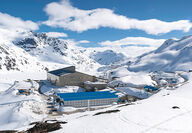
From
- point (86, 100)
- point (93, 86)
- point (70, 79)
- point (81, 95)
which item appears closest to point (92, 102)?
point (86, 100)

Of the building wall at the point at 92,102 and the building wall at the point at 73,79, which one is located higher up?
the building wall at the point at 73,79

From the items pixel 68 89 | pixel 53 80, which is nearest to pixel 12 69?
pixel 53 80

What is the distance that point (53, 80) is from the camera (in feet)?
226

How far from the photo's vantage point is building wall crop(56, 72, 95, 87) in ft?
204

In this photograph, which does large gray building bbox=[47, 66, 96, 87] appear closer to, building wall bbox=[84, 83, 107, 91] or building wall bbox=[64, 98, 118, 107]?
building wall bbox=[84, 83, 107, 91]

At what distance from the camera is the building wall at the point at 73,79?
62156 mm

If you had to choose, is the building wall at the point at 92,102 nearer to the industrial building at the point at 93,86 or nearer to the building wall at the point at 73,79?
the industrial building at the point at 93,86

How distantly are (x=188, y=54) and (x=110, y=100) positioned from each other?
625 feet

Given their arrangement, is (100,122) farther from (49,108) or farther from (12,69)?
(12,69)

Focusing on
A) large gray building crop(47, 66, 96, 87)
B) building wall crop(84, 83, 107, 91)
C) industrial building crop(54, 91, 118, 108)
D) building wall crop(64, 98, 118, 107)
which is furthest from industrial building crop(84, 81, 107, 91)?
building wall crop(64, 98, 118, 107)

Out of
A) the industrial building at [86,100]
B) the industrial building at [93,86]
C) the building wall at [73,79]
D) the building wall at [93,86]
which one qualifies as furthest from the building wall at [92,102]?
the building wall at [73,79]

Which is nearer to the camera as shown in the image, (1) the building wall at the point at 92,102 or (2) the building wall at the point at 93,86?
(1) the building wall at the point at 92,102

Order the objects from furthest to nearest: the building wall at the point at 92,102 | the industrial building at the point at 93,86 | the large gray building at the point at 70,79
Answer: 1. the large gray building at the point at 70,79
2. the industrial building at the point at 93,86
3. the building wall at the point at 92,102

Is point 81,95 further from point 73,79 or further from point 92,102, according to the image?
point 73,79
